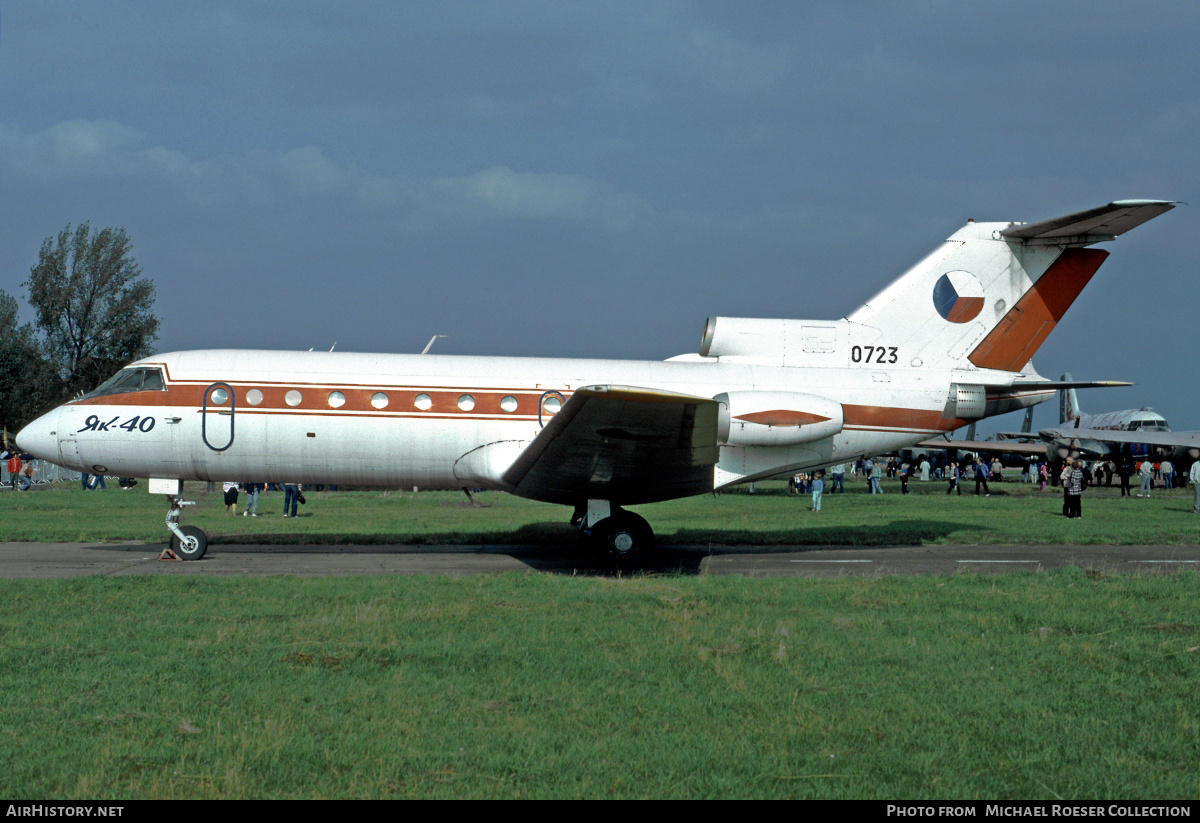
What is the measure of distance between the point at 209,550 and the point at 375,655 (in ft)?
30.9

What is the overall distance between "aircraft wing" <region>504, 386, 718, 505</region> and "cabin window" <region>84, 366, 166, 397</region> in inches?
229

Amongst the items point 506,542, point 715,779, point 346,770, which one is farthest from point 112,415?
point 715,779

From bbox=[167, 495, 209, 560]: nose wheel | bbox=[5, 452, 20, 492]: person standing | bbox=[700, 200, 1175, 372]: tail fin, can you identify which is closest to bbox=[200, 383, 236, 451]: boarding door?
bbox=[167, 495, 209, 560]: nose wheel

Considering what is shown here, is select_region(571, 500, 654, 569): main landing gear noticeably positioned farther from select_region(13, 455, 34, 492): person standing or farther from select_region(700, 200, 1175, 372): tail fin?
select_region(13, 455, 34, 492): person standing

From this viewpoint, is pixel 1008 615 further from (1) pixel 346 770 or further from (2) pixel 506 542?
(2) pixel 506 542

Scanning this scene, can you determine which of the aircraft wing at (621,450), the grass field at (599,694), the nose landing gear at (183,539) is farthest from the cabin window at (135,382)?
Answer: the aircraft wing at (621,450)

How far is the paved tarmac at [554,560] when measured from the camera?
12984mm

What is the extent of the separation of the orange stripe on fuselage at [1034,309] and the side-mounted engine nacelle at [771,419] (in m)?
3.38

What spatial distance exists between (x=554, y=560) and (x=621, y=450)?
9.46ft

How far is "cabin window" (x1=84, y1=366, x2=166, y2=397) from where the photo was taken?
14625mm

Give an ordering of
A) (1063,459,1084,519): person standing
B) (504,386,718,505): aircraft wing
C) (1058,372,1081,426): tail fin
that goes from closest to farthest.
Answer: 1. (504,386,718,505): aircraft wing
2. (1063,459,1084,519): person standing
3. (1058,372,1081,426): tail fin

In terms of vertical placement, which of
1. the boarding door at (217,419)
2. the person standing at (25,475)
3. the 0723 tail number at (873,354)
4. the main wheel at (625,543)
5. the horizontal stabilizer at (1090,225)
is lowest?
the person standing at (25,475)

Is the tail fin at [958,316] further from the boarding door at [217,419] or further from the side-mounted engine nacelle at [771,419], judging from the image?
the boarding door at [217,419]

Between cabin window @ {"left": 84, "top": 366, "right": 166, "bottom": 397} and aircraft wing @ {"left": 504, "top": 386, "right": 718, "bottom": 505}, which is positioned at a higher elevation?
cabin window @ {"left": 84, "top": 366, "right": 166, "bottom": 397}
